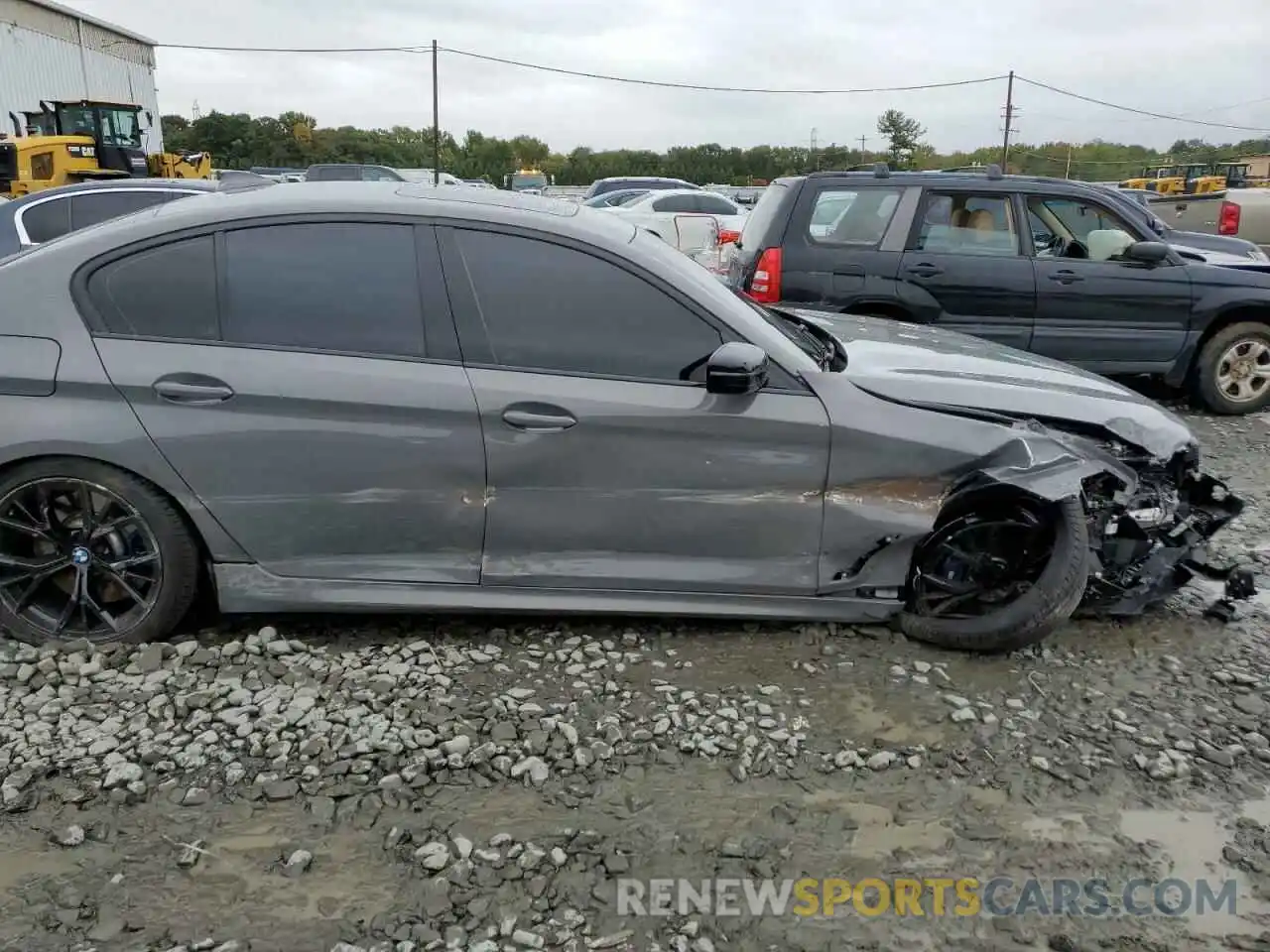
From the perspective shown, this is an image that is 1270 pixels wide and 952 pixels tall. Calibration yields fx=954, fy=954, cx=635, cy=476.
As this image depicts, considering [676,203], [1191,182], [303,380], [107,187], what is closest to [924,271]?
[303,380]

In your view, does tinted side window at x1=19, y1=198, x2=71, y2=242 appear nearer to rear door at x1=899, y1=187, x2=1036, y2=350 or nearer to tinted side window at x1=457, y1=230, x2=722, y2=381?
tinted side window at x1=457, y1=230, x2=722, y2=381

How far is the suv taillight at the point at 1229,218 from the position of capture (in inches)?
507

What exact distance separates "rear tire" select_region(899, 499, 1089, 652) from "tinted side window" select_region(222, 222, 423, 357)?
209 cm

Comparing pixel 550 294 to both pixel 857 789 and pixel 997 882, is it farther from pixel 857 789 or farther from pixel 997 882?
pixel 997 882

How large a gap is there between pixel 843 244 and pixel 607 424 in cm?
432

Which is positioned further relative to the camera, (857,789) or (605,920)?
(857,789)

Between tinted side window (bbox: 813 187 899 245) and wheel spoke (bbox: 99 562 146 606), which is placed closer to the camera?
wheel spoke (bbox: 99 562 146 606)

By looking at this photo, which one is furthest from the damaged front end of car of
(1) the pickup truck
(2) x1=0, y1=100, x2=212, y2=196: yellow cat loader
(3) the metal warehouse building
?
(3) the metal warehouse building

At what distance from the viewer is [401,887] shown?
2395 mm

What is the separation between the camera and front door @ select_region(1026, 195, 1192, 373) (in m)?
6.96

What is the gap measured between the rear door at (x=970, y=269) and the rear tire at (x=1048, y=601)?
144 inches

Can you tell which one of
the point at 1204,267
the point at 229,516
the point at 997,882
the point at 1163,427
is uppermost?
the point at 1204,267

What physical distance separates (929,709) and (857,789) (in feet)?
1.81

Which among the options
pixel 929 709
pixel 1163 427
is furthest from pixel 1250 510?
pixel 929 709
